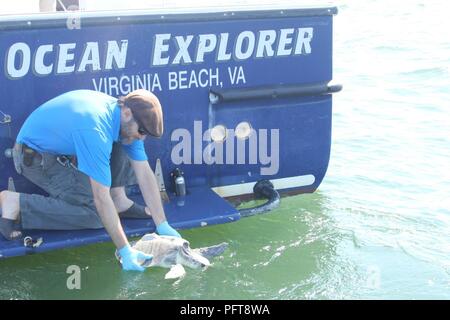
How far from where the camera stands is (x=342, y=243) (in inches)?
199

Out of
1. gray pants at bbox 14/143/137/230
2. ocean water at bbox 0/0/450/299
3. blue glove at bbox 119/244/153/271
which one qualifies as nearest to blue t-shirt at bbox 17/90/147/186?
gray pants at bbox 14/143/137/230

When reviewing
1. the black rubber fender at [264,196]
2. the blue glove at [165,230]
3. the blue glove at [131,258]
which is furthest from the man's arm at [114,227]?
the black rubber fender at [264,196]

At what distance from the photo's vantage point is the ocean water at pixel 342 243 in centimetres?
436

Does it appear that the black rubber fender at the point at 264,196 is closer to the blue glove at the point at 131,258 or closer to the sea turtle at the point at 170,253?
the sea turtle at the point at 170,253

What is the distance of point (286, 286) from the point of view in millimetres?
4398

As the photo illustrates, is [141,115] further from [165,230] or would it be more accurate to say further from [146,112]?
[165,230]

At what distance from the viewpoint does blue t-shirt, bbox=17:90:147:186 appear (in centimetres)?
390

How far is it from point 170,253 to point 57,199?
0.76 meters

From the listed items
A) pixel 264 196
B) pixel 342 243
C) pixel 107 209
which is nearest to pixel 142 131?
pixel 107 209

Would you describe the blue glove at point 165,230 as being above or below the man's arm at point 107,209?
below

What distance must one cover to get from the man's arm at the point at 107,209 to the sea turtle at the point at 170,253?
0.22 m
